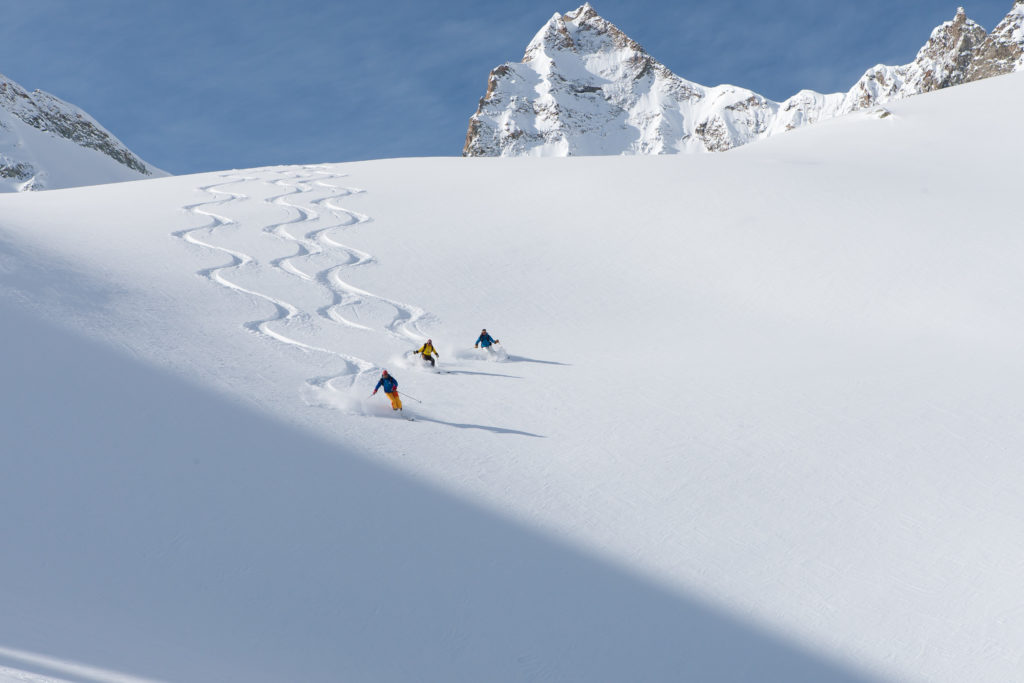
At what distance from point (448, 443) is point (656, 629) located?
→ 3921 millimetres

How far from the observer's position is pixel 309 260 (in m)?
17.7

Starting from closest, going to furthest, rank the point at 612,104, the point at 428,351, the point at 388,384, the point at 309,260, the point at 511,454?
the point at 511,454, the point at 388,384, the point at 428,351, the point at 309,260, the point at 612,104

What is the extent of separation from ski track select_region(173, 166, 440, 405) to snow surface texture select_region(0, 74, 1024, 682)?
128 mm

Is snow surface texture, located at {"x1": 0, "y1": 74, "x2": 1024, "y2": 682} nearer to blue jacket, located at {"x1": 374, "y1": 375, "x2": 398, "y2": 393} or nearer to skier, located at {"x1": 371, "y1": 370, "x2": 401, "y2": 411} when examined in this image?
skier, located at {"x1": 371, "y1": 370, "x2": 401, "y2": 411}

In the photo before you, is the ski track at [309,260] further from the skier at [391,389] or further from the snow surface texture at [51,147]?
the snow surface texture at [51,147]

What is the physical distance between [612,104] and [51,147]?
397 ft

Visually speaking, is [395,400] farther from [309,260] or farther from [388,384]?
[309,260]

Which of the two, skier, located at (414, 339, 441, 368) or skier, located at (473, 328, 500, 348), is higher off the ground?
skier, located at (473, 328, 500, 348)

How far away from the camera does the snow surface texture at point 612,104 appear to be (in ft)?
561

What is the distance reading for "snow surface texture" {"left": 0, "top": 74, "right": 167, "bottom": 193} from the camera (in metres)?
106

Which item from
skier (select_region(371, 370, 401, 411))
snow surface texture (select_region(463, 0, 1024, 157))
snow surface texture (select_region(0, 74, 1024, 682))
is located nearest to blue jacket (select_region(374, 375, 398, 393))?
skier (select_region(371, 370, 401, 411))

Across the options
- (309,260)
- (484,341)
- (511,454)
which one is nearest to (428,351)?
(484,341)

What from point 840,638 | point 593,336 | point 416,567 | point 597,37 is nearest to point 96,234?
point 593,336

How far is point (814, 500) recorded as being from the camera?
8727 millimetres
